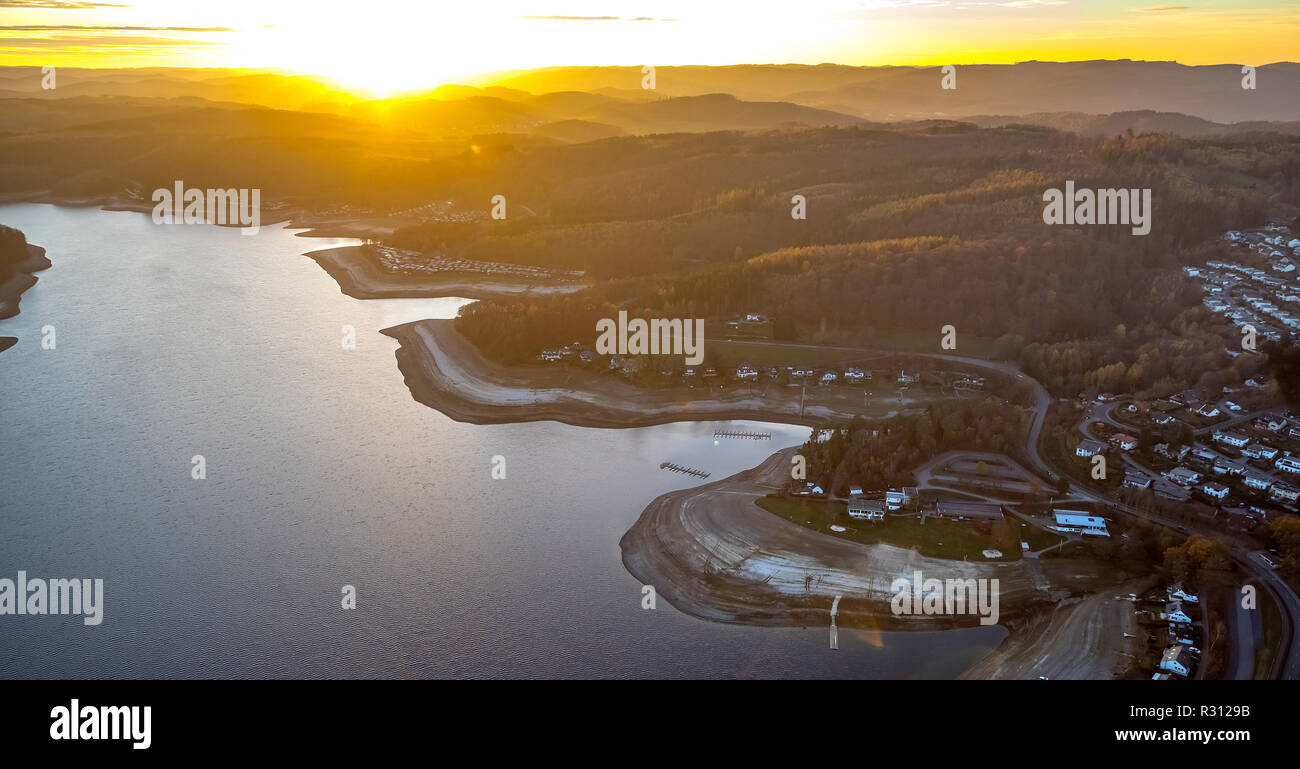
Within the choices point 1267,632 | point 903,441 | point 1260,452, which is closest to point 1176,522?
point 1267,632

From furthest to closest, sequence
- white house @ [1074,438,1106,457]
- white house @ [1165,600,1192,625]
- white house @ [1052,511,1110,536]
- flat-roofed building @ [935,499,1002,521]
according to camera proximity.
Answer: white house @ [1074,438,1106,457], flat-roofed building @ [935,499,1002,521], white house @ [1052,511,1110,536], white house @ [1165,600,1192,625]

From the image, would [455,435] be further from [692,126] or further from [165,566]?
[692,126]

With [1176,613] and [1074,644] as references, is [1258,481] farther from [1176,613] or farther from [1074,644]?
[1074,644]

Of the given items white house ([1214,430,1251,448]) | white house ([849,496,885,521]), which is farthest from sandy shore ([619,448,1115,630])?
white house ([1214,430,1251,448])

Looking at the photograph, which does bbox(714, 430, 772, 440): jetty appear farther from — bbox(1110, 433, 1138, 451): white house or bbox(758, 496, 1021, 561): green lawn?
bbox(1110, 433, 1138, 451): white house

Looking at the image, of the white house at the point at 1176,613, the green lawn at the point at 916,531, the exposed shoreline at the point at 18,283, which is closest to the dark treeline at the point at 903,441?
the green lawn at the point at 916,531

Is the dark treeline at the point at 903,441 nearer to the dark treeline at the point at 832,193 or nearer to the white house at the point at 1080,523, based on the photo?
the white house at the point at 1080,523
